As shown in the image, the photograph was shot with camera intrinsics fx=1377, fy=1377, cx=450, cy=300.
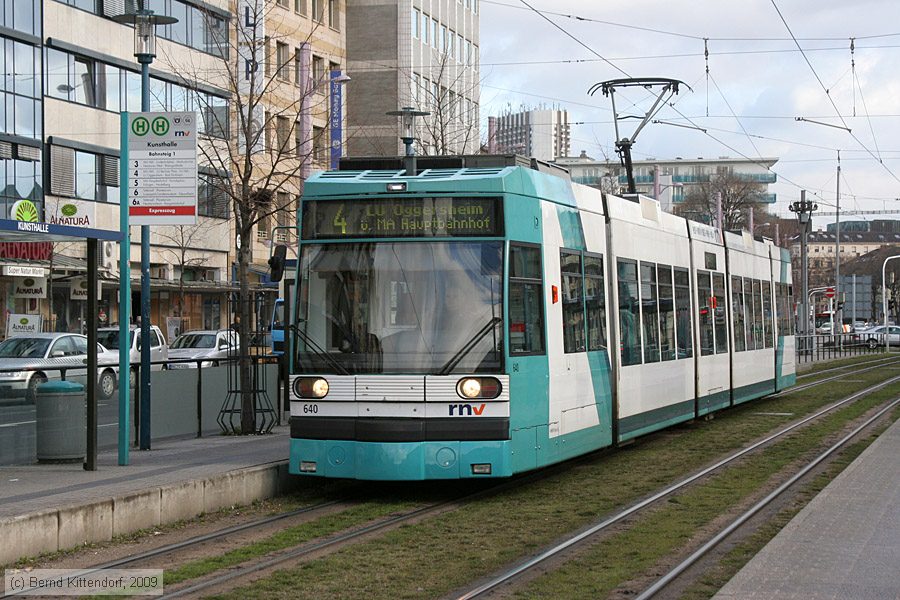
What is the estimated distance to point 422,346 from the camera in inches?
494

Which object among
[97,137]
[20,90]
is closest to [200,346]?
[20,90]

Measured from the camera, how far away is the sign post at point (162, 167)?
14.6 m

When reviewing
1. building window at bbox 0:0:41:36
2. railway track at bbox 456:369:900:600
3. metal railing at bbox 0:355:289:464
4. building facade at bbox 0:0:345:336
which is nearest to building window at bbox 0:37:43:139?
building facade at bbox 0:0:345:336

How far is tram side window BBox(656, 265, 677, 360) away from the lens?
18.4 m

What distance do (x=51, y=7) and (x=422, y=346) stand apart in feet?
113

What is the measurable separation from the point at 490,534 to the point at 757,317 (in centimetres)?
1568

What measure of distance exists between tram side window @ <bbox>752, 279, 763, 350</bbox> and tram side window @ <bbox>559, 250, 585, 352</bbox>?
11188mm

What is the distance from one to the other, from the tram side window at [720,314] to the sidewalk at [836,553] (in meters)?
8.47

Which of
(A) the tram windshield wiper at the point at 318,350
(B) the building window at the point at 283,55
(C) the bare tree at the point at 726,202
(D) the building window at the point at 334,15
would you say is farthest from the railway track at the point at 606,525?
(C) the bare tree at the point at 726,202

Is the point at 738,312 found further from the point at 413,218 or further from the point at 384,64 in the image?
the point at 384,64

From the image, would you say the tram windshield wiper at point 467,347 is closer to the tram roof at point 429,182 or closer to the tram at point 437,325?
the tram at point 437,325

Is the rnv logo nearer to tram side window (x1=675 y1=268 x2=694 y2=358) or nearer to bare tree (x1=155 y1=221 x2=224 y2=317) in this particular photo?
tram side window (x1=675 y1=268 x2=694 y2=358)

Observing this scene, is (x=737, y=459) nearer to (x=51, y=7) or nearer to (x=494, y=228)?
(x=494, y=228)

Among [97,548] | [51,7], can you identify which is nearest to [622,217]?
[97,548]
